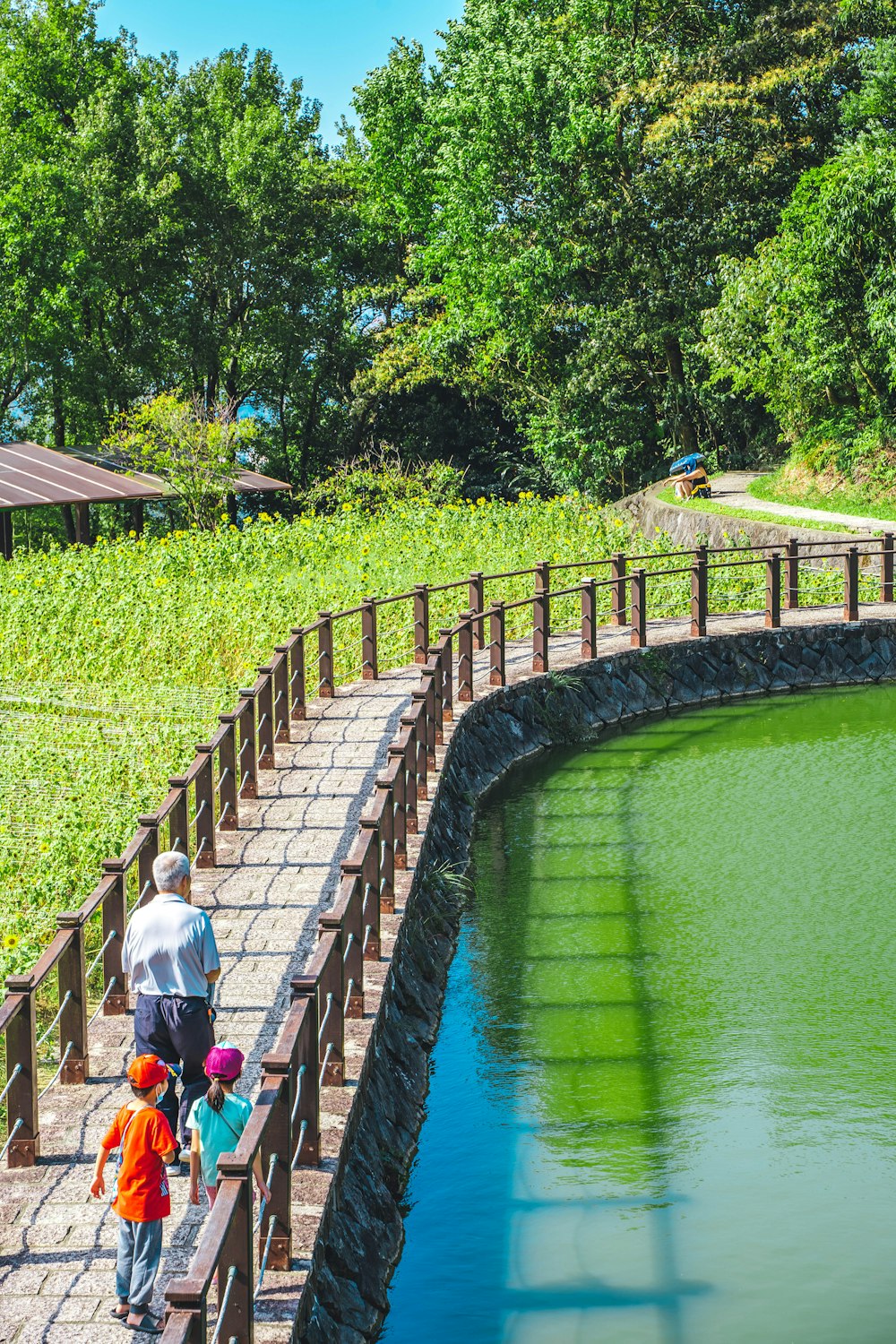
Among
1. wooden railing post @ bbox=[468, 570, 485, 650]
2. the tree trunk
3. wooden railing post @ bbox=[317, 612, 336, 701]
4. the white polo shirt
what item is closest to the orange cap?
the white polo shirt

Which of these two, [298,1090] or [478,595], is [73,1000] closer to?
[298,1090]

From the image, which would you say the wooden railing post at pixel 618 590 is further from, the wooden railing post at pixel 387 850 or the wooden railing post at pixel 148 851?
the wooden railing post at pixel 148 851

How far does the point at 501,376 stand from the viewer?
38688 millimetres

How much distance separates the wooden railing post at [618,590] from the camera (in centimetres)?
1931

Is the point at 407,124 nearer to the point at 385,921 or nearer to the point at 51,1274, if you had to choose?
the point at 385,921

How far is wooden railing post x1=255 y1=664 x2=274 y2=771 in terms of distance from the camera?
1250 cm

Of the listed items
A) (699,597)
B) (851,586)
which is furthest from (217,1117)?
(851,586)

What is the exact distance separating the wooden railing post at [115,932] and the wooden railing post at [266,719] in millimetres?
4682

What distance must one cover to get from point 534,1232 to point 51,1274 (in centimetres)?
273

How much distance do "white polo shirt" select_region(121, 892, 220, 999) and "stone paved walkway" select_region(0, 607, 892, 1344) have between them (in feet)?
2.70

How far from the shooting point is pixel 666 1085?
8.67 meters

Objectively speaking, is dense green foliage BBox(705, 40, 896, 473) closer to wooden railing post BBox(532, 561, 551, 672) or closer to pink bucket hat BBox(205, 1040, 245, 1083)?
wooden railing post BBox(532, 561, 551, 672)

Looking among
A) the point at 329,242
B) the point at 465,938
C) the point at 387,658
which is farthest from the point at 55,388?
the point at 465,938

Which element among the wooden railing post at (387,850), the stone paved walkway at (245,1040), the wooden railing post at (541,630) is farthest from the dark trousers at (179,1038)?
the wooden railing post at (541,630)
